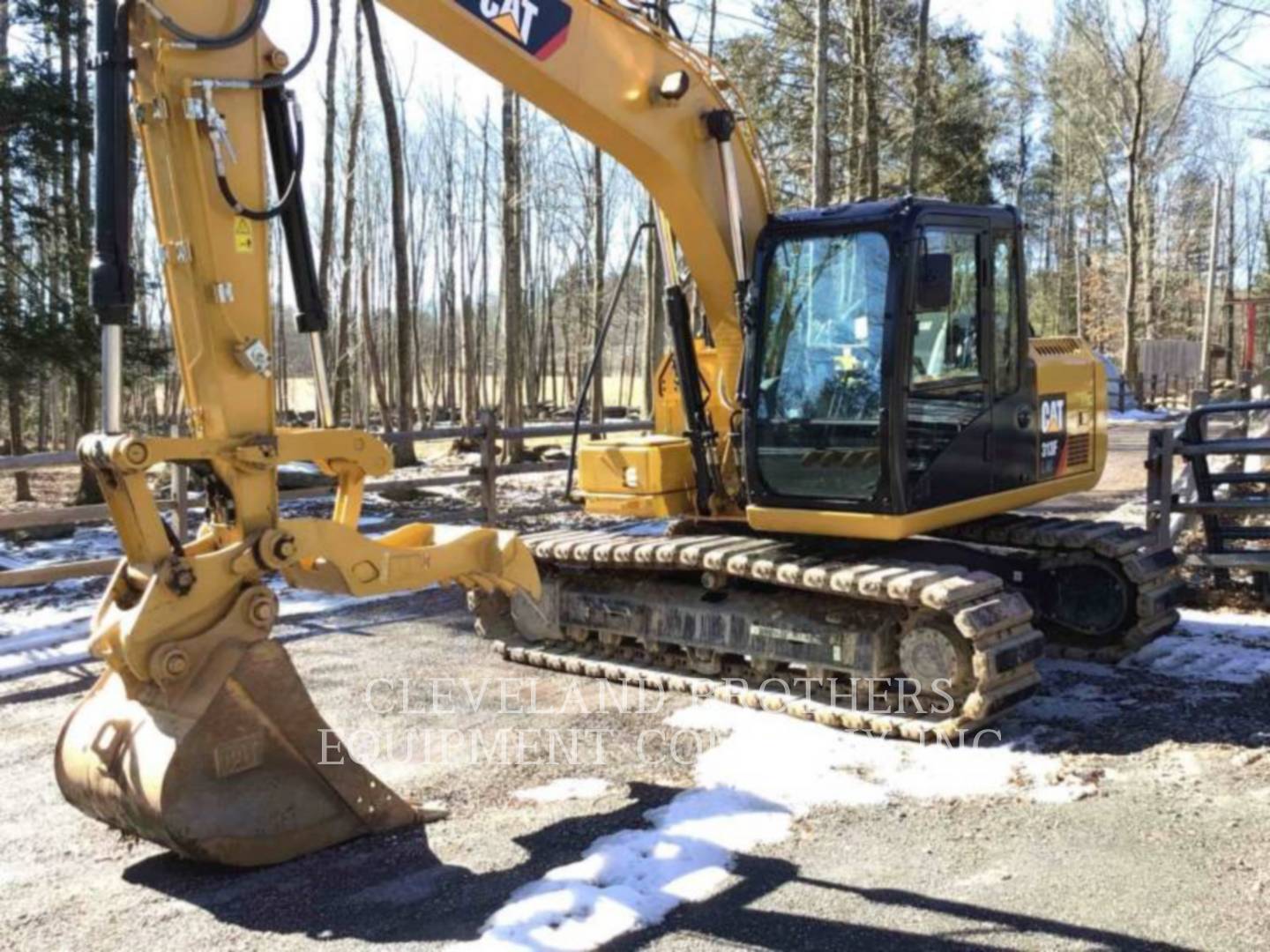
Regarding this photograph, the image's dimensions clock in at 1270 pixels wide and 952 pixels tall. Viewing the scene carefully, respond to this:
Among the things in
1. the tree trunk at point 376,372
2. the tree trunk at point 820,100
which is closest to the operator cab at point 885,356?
the tree trunk at point 820,100

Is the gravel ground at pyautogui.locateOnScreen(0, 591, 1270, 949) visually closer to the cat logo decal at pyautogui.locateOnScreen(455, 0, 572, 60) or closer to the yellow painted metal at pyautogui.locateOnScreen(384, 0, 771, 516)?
the yellow painted metal at pyautogui.locateOnScreen(384, 0, 771, 516)

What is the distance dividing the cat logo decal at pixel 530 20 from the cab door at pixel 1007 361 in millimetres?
2637

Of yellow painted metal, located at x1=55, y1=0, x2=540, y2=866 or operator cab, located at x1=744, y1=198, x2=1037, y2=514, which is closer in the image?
yellow painted metal, located at x1=55, y1=0, x2=540, y2=866

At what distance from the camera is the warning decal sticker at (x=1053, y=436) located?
7023mm

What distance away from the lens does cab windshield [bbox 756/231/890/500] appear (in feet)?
20.1

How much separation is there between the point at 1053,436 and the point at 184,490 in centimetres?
650

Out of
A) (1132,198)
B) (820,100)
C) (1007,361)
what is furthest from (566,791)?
(1132,198)

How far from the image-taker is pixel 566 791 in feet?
16.6

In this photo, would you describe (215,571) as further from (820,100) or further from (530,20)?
(820,100)

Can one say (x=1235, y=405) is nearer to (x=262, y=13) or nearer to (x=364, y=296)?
(x=262, y=13)

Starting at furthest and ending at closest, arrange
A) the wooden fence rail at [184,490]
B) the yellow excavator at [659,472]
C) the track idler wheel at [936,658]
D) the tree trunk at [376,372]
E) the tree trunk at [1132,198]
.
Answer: the tree trunk at [1132,198] → the tree trunk at [376,372] → the wooden fence rail at [184,490] → the track idler wheel at [936,658] → the yellow excavator at [659,472]

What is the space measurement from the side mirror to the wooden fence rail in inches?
139

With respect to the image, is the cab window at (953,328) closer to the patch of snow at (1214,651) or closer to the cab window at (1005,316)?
the cab window at (1005,316)

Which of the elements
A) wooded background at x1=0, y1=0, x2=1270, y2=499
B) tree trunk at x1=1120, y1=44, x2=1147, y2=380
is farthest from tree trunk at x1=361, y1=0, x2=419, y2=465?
tree trunk at x1=1120, y1=44, x2=1147, y2=380
